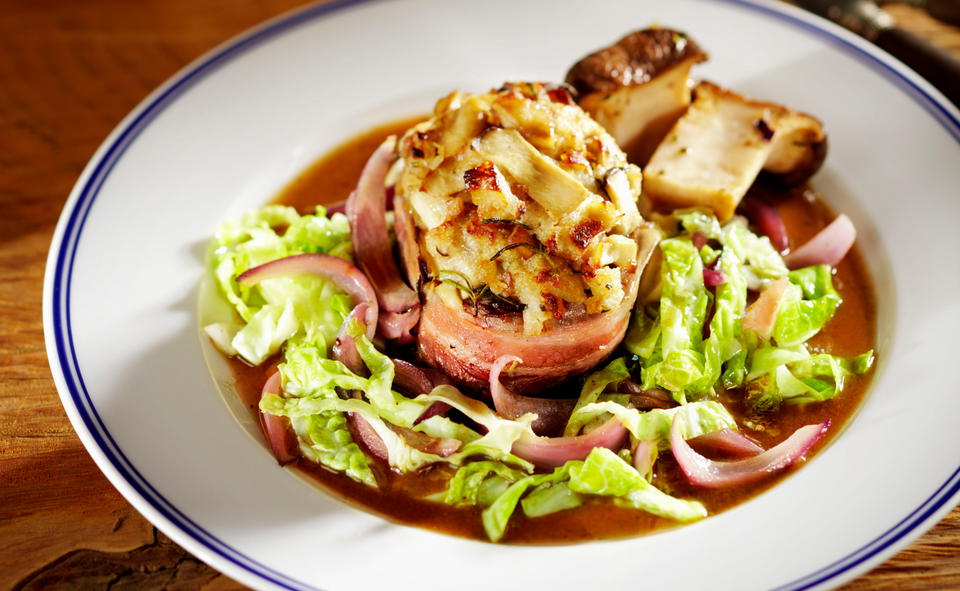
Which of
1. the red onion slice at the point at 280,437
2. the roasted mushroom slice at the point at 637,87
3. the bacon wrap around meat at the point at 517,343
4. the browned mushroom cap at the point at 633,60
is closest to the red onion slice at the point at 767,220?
the roasted mushroom slice at the point at 637,87

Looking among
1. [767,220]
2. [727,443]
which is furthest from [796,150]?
[727,443]

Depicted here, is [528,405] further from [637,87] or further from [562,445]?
[637,87]

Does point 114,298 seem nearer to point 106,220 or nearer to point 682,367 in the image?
point 106,220

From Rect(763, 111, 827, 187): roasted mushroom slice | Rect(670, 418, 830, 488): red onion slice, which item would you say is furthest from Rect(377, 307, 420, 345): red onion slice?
Rect(763, 111, 827, 187): roasted mushroom slice

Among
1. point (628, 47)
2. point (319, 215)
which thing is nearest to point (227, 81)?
point (319, 215)

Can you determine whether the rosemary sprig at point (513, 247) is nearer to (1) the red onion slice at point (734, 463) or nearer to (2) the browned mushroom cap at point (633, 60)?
(1) the red onion slice at point (734, 463)

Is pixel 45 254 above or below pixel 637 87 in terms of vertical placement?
below
